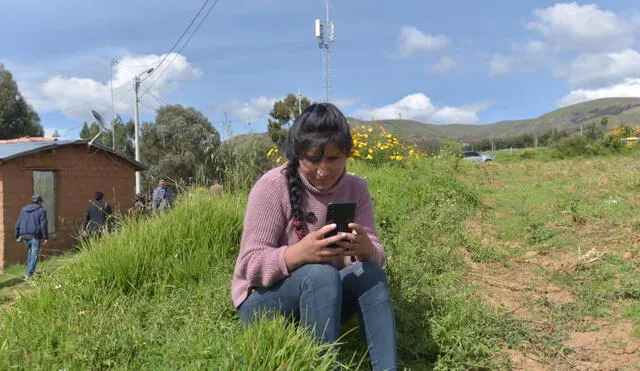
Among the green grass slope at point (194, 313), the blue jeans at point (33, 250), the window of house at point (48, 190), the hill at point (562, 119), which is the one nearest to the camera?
the green grass slope at point (194, 313)

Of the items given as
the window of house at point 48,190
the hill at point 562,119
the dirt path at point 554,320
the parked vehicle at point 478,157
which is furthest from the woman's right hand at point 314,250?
the hill at point 562,119

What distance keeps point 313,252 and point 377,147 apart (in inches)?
251

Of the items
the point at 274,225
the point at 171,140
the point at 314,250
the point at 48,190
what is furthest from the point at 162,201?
the point at 171,140

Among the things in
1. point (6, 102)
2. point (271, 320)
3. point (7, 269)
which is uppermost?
point (6, 102)

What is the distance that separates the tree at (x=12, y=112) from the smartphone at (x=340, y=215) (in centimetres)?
3621

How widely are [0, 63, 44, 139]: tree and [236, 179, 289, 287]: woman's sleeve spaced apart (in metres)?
35.9

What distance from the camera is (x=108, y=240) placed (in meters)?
3.14

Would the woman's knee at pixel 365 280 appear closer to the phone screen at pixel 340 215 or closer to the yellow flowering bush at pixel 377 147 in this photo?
the phone screen at pixel 340 215

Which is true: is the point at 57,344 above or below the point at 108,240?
below

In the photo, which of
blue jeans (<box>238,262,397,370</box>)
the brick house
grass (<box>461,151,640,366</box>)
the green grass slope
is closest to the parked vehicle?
grass (<box>461,151,640,366</box>)

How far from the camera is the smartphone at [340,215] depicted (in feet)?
6.40

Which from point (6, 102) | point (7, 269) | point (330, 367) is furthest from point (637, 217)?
point (6, 102)

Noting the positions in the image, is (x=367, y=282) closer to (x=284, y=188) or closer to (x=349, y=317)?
(x=349, y=317)

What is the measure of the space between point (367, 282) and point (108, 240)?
1.92m
